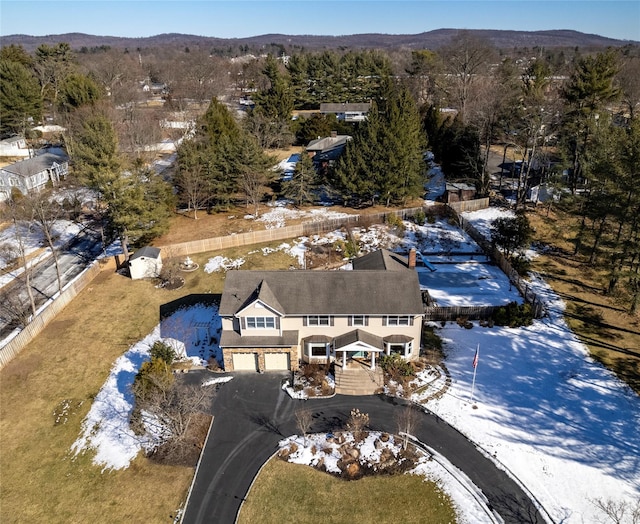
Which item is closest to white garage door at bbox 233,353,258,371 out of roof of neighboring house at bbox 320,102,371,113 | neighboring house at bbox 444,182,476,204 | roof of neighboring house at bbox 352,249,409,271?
roof of neighboring house at bbox 352,249,409,271

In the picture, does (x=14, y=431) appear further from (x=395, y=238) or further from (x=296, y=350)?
(x=395, y=238)

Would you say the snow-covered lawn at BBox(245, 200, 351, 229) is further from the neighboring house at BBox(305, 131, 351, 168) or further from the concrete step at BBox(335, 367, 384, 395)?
the concrete step at BBox(335, 367, 384, 395)

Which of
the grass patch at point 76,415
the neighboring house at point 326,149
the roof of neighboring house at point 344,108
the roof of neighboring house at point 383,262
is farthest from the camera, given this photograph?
the roof of neighboring house at point 344,108

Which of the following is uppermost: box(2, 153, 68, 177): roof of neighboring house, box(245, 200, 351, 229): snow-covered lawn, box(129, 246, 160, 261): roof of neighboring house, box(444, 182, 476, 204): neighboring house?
box(2, 153, 68, 177): roof of neighboring house

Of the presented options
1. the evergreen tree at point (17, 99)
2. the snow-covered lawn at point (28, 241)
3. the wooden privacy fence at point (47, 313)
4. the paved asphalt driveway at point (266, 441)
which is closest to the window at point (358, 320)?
the paved asphalt driveway at point (266, 441)

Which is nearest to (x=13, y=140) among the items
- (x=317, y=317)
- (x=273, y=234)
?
(x=273, y=234)

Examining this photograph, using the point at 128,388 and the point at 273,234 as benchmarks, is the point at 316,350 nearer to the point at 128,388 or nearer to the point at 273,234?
the point at 128,388

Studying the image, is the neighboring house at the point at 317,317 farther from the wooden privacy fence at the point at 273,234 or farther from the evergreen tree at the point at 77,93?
the evergreen tree at the point at 77,93
